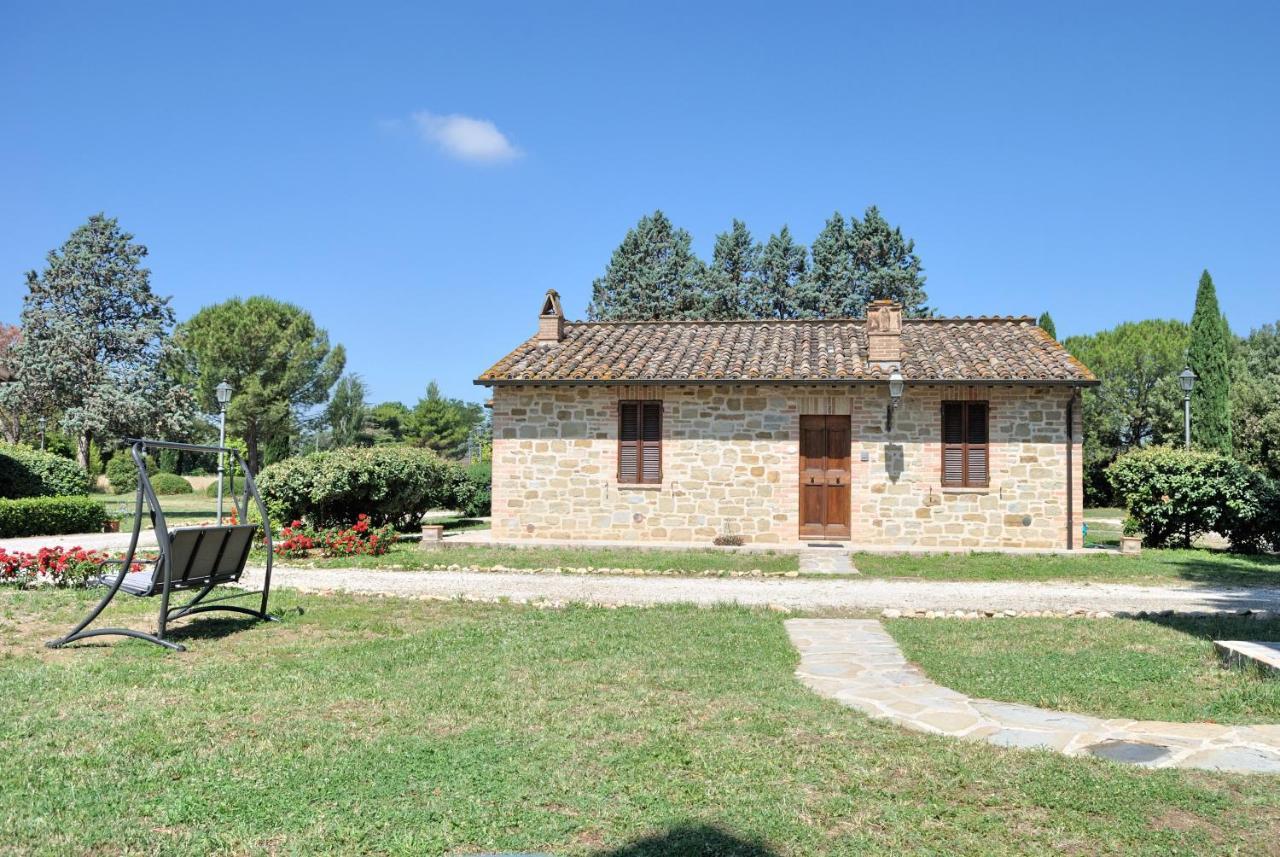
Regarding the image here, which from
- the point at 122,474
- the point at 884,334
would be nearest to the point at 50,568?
the point at 884,334

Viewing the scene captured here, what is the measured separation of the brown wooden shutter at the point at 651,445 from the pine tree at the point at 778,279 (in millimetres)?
23671

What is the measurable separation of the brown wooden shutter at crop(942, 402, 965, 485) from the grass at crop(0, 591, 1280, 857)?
11191 mm

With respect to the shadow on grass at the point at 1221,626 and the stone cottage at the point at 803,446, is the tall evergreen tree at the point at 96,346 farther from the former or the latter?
the shadow on grass at the point at 1221,626

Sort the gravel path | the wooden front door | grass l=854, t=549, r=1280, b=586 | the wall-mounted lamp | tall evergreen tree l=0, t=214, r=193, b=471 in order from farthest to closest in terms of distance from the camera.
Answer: tall evergreen tree l=0, t=214, r=193, b=471
the wooden front door
the wall-mounted lamp
grass l=854, t=549, r=1280, b=586
the gravel path

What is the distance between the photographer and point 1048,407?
16.5m

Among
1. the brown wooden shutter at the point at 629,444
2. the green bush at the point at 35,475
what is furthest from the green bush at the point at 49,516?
the brown wooden shutter at the point at 629,444

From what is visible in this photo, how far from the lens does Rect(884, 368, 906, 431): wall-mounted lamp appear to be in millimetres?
16047

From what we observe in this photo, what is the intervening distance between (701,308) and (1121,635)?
3301 cm

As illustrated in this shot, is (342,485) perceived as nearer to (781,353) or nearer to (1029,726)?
(781,353)

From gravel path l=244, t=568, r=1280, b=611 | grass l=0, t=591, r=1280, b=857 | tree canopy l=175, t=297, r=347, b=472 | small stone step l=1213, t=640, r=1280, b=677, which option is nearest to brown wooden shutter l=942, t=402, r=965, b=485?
gravel path l=244, t=568, r=1280, b=611

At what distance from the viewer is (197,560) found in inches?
293

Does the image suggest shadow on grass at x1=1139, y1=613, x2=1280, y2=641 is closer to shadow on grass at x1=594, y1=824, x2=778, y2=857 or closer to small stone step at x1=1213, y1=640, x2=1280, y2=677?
small stone step at x1=1213, y1=640, x2=1280, y2=677

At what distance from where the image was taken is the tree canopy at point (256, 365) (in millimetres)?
40438

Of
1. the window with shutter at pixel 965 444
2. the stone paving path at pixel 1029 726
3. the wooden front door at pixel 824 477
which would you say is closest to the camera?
the stone paving path at pixel 1029 726
